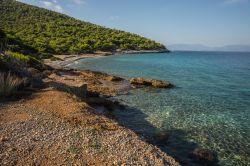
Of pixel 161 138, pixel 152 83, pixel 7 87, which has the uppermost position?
pixel 7 87

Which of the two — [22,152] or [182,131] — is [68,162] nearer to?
[22,152]

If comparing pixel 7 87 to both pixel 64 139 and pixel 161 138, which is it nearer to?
pixel 64 139

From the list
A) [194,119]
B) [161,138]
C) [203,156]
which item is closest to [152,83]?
[194,119]

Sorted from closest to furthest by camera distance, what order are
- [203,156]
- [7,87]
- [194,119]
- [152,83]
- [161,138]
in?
[203,156]
[161,138]
[7,87]
[194,119]
[152,83]

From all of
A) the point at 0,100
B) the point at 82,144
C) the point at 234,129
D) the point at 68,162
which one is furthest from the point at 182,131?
the point at 0,100

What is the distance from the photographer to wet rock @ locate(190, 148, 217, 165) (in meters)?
13.1

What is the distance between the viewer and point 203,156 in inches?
526

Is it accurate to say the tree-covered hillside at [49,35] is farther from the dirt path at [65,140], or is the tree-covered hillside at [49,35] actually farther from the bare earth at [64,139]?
the dirt path at [65,140]

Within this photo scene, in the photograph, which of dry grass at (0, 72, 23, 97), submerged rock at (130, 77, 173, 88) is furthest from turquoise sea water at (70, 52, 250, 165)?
dry grass at (0, 72, 23, 97)

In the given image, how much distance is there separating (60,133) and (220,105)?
1802 cm

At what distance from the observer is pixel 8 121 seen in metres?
12.5

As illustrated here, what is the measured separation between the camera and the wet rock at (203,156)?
13.1 m

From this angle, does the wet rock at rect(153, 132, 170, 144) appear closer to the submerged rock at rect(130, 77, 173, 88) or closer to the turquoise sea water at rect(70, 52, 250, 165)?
the turquoise sea water at rect(70, 52, 250, 165)

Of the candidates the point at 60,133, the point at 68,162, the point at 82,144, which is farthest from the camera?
the point at 60,133
